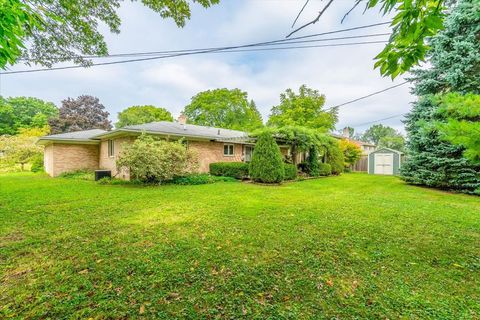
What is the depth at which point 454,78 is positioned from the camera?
28.8 ft

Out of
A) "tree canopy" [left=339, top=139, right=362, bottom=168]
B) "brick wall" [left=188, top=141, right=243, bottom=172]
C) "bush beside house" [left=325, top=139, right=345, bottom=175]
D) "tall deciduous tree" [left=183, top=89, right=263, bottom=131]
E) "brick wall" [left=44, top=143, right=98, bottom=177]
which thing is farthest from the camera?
"tall deciduous tree" [left=183, top=89, right=263, bottom=131]

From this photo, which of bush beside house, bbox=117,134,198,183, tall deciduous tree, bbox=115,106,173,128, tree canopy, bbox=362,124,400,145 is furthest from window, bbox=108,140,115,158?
tree canopy, bbox=362,124,400,145

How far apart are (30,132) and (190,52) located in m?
23.5

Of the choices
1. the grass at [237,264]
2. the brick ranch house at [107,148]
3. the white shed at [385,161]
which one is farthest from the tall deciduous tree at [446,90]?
the white shed at [385,161]

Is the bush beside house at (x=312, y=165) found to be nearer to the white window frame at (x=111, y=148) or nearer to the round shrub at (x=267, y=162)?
the round shrub at (x=267, y=162)

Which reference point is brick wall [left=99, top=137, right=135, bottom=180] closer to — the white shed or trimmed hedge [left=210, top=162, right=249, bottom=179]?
trimmed hedge [left=210, top=162, right=249, bottom=179]

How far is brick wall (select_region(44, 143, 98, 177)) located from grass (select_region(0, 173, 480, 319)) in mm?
10508

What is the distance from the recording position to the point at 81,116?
31109 millimetres

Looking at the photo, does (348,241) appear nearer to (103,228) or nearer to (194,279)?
(194,279)

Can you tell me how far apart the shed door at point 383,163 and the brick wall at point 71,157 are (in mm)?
24188

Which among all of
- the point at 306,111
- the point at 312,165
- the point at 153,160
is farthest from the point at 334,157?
the point at 153,160

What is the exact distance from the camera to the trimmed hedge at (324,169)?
16172 mm

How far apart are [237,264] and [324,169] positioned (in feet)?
49.0

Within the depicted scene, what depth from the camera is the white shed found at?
64.5 feet
